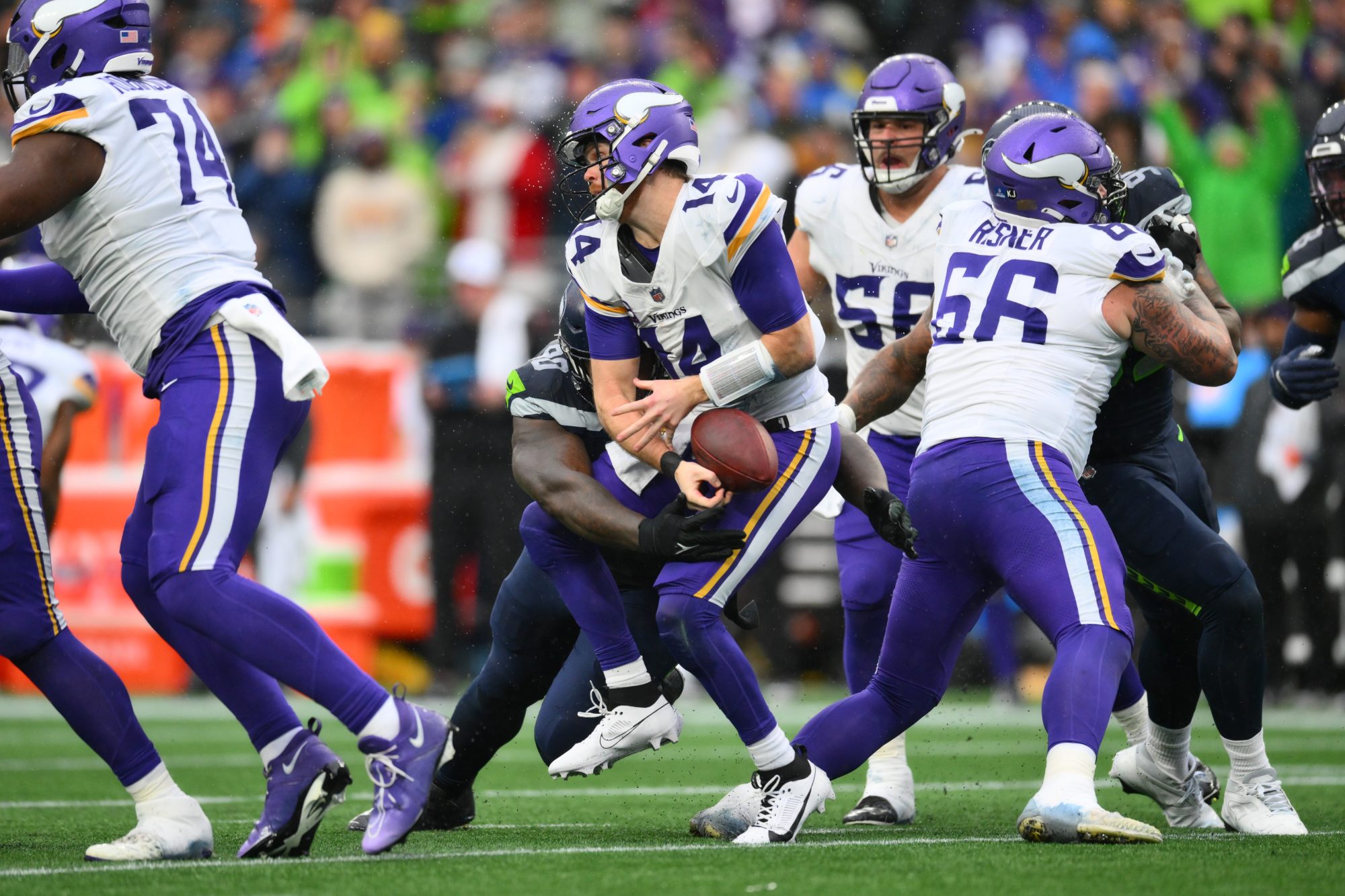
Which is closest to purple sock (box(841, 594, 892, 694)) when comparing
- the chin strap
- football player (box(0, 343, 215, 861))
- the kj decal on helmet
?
the chin strap

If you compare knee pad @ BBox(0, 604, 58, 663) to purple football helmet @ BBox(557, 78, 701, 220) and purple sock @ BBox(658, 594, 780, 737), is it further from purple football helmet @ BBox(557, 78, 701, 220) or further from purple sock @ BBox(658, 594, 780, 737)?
purple football helmet @ BBox(557, 78, 701, 220)

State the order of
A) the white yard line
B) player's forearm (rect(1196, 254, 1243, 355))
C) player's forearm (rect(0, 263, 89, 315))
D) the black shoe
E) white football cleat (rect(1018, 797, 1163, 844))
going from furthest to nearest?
the black shoe, player's forearm (rect(1196, 254, 1243, 355)), player's forearm (rect(0, 263, 89, 315)), white football cleat (rect(1018, 797, 1163, 844)), the white yard line

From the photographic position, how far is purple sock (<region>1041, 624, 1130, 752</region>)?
4.25m

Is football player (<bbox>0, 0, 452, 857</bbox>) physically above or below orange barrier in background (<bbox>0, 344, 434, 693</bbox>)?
above

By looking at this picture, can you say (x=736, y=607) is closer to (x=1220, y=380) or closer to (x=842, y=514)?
(x=842, y=514)

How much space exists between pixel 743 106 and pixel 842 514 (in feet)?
21.0

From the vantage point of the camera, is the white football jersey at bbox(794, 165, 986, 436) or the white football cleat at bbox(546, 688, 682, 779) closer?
the white football cleat at bbox(546, 688, 682, 779)

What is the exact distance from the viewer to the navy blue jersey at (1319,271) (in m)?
5.77

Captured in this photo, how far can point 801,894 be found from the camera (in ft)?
11.7

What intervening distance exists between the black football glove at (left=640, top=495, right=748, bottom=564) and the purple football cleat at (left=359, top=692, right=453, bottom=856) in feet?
2.56

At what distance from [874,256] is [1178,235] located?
1226 mm

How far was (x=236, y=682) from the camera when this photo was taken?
434cm

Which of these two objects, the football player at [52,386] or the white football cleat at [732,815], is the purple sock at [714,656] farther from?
the football player at [52,386]

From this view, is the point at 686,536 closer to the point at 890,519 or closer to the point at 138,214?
the point at 890,519
